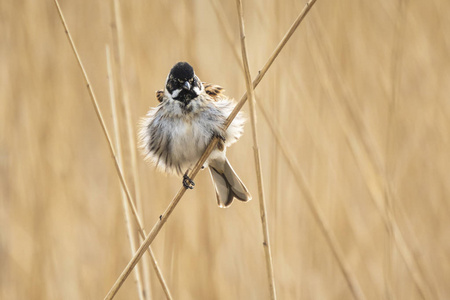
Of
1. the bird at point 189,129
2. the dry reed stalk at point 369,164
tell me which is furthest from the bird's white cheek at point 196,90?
the dry reed stalk at point 369,164

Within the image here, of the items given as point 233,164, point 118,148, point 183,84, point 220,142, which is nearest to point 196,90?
point 183,84

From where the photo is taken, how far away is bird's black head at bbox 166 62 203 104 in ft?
5.83

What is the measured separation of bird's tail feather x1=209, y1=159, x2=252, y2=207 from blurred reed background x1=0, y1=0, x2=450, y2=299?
0.12m

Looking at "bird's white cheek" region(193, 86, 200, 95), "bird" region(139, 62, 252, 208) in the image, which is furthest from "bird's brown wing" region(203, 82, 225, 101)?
"bird's white cheek" region(193, 86, 200, 95)

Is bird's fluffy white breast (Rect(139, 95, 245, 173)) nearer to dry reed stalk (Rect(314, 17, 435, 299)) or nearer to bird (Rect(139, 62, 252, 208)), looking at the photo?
Result: bird (Rect(139, 62, 252, 208))

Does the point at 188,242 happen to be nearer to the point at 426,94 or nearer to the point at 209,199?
the point at 209,199

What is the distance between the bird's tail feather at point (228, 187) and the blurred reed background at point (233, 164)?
0.40 feet

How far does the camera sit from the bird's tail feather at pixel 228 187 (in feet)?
6.39

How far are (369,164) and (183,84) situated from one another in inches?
29.5

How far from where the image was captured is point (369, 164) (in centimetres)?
189

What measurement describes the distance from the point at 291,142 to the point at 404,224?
64cm

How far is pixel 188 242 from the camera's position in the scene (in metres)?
2.20

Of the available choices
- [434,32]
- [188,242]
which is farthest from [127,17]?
[434,32]

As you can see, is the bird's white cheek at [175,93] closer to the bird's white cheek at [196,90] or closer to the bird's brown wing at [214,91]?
the bird's white cheek at [196,90]
